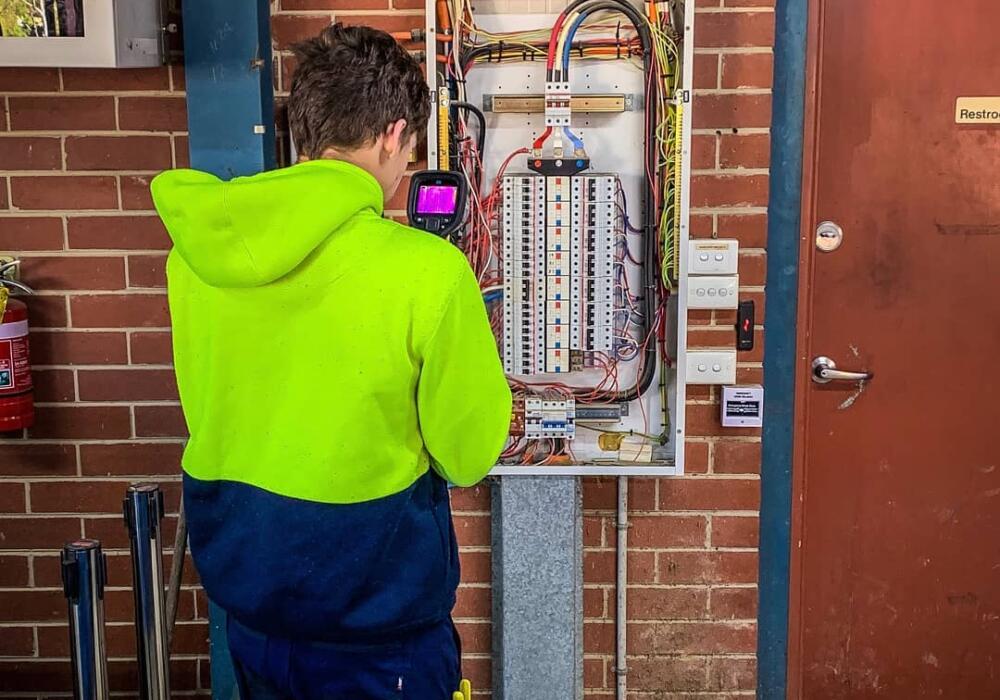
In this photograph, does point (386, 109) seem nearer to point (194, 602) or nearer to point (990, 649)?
point (194, 602)

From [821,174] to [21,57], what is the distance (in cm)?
181

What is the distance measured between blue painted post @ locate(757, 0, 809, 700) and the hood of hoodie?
1.33 m

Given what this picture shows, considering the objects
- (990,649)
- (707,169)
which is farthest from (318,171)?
(990,649)

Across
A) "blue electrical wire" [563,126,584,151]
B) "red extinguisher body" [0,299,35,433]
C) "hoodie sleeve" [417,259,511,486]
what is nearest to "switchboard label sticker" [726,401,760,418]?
"blue electrical wire" [563,126,584,151]

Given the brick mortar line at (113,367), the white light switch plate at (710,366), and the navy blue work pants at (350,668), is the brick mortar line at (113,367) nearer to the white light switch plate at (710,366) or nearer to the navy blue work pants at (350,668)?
the navy blue work pants at (350,668)

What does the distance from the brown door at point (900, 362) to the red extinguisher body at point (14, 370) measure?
1.81m

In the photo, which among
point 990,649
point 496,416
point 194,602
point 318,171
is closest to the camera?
point 318,171

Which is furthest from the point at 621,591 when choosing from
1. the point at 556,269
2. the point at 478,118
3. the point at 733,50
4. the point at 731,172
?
the point at 733,50

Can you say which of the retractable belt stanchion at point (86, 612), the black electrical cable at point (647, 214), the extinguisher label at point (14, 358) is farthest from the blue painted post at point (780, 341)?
the extinguisher label at point (14, 358)

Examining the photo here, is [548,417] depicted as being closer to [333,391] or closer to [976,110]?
[333,391]

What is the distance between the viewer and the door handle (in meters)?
2.60

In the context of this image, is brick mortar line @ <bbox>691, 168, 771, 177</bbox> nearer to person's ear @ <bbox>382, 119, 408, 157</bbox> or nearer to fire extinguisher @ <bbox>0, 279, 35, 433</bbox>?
person's ear @ <bbox>382, 119, 408, 157</bbox>

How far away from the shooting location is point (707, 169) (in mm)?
2412

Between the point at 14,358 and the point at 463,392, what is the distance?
1.27 metres
